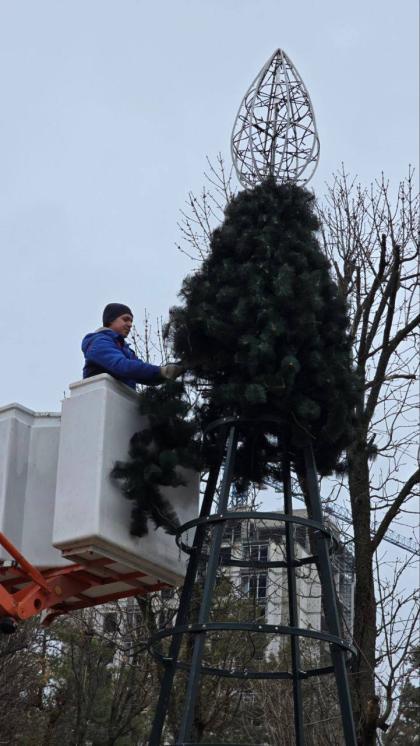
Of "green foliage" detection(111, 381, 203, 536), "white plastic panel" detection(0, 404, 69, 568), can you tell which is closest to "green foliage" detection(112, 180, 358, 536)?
"green foliage" detection(111, 381, 203, 536)

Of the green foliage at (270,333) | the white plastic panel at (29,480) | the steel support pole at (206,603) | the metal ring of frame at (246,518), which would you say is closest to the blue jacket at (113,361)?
the green foliage at (270,333)

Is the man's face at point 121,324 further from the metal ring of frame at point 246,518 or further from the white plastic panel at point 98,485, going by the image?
the metal ring of frame at point 246,518

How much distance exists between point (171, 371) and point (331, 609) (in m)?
2.43

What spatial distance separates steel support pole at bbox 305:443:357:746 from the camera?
922cm

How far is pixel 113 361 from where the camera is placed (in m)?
9.89

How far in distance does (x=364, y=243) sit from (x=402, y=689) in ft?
22.2

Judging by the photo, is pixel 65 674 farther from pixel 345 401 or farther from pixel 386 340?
pixel 345 401

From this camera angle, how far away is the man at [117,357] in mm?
9875

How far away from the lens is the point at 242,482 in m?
10.6

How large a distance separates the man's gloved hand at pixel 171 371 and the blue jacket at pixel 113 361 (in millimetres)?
53

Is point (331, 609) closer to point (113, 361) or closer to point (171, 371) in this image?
point (171, 371)

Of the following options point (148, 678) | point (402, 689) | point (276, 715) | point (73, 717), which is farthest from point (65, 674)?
point (402, 689)

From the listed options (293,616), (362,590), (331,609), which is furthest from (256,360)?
(362,590)

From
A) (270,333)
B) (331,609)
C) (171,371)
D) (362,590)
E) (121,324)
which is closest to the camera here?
(331,609)
